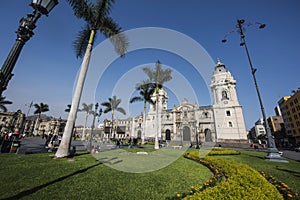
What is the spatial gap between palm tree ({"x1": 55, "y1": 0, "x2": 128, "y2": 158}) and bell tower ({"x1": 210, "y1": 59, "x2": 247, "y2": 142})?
3429cm

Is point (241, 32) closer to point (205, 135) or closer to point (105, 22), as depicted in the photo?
point (105, 22)

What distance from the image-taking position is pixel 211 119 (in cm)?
3959

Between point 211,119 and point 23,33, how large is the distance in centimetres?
4355

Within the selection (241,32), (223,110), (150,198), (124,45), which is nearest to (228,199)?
(150,198)

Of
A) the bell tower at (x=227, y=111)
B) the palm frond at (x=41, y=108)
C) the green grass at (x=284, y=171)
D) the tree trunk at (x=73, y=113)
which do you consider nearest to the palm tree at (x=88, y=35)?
the tree trunk at (x=73, y=113)

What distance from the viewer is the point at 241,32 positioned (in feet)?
39.1

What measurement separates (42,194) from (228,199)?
4095mm

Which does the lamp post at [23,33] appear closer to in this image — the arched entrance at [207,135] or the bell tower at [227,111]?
the bell tower at [227,111]

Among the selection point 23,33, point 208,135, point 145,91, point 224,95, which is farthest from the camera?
point 208,135

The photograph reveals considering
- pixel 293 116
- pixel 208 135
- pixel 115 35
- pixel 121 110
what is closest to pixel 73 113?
pixel 115 35

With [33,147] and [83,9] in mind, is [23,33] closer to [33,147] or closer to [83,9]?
[83,9]

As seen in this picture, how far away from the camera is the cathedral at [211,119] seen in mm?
→ 35156

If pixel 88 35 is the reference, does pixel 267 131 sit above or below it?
below

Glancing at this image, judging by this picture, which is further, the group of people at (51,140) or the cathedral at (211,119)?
the cathedral at (211,119)
